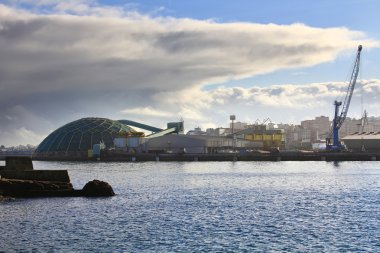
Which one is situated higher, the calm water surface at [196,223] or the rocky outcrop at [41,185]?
the rocky outcrop at [41,185]

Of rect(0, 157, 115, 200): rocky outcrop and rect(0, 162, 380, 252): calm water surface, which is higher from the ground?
rect(0, 157, 115, 200): rocky outcrop

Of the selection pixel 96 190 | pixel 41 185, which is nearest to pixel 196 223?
pixel 96 190

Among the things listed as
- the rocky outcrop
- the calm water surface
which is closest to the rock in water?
the rocky outcrop

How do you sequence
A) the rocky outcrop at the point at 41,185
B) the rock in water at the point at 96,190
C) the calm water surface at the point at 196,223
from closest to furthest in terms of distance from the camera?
the calm water surface at the point at 196,223 → the rocky outcrop at the point at 41,185 → the rock in water at the point at 96,190

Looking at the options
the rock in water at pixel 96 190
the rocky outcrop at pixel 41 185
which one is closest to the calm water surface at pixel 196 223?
the rock in water at pixel 96 190

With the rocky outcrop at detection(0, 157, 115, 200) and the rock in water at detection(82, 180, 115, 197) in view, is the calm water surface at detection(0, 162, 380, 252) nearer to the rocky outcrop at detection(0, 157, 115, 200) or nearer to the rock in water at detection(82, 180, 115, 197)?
the rock in water at detection(82, 180, 115, 197)

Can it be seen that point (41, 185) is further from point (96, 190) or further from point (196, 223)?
point (196, 223)

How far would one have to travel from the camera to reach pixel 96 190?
3014 inches

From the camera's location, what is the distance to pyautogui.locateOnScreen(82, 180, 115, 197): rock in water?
75.9 metres

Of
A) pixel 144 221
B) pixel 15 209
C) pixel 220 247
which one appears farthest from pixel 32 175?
pixel 220 247

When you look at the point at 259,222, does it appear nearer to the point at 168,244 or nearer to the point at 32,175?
the point at 168,244

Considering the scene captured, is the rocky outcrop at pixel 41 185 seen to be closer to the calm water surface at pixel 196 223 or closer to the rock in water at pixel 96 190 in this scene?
the rock in water at pixel 96 190

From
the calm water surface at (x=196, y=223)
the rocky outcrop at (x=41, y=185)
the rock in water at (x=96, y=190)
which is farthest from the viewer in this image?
the rock in water at (x=96, y=190)

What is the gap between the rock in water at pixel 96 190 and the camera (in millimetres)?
75875
